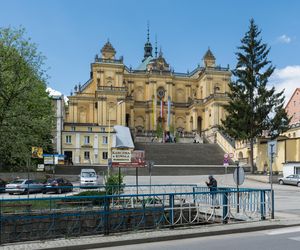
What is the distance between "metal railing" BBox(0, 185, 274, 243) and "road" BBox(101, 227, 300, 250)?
153 cm

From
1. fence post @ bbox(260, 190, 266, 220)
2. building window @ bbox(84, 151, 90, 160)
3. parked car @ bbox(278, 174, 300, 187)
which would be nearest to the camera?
fence post @ bbox(260, 190, 266, 220)

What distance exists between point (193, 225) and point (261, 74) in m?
43.7

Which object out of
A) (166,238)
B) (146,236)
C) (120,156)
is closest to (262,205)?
(166,238)

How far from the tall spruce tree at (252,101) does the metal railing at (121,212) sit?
1481 inches

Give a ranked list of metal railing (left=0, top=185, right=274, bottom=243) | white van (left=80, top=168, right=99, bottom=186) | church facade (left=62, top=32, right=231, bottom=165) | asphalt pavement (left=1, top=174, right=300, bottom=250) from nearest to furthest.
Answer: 1. asphalt pavement (left=1, top=174, right=300, bottom=250)
2. metal railing (left=0, top=185, right=274, bottom=243)
3. white van (left=80, top=168, right=99, bottom=186)
4. church facade (left=62, top=32, right=231, bottom=165)

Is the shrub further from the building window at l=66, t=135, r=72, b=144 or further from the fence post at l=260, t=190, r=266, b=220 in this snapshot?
the building window at l=66, t=135, r=72, b=144

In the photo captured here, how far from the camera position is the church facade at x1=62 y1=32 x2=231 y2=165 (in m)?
89.7

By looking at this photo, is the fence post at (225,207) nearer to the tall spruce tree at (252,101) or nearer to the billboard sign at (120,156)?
the billboard sign at (120,156)

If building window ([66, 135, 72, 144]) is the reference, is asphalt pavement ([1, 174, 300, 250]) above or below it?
below

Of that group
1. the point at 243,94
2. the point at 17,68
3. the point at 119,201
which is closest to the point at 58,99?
the point at 243,94

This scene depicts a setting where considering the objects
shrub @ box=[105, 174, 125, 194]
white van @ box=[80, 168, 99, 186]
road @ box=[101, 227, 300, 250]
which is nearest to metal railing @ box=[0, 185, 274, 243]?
road @ box=[101, 227, 300, 250]

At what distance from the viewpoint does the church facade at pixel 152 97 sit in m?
89.7

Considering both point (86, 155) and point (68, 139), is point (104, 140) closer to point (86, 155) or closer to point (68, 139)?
point (86, 155)

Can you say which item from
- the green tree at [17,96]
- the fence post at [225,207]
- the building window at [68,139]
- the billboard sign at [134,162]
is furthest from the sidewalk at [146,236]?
the building window at [68,139]
